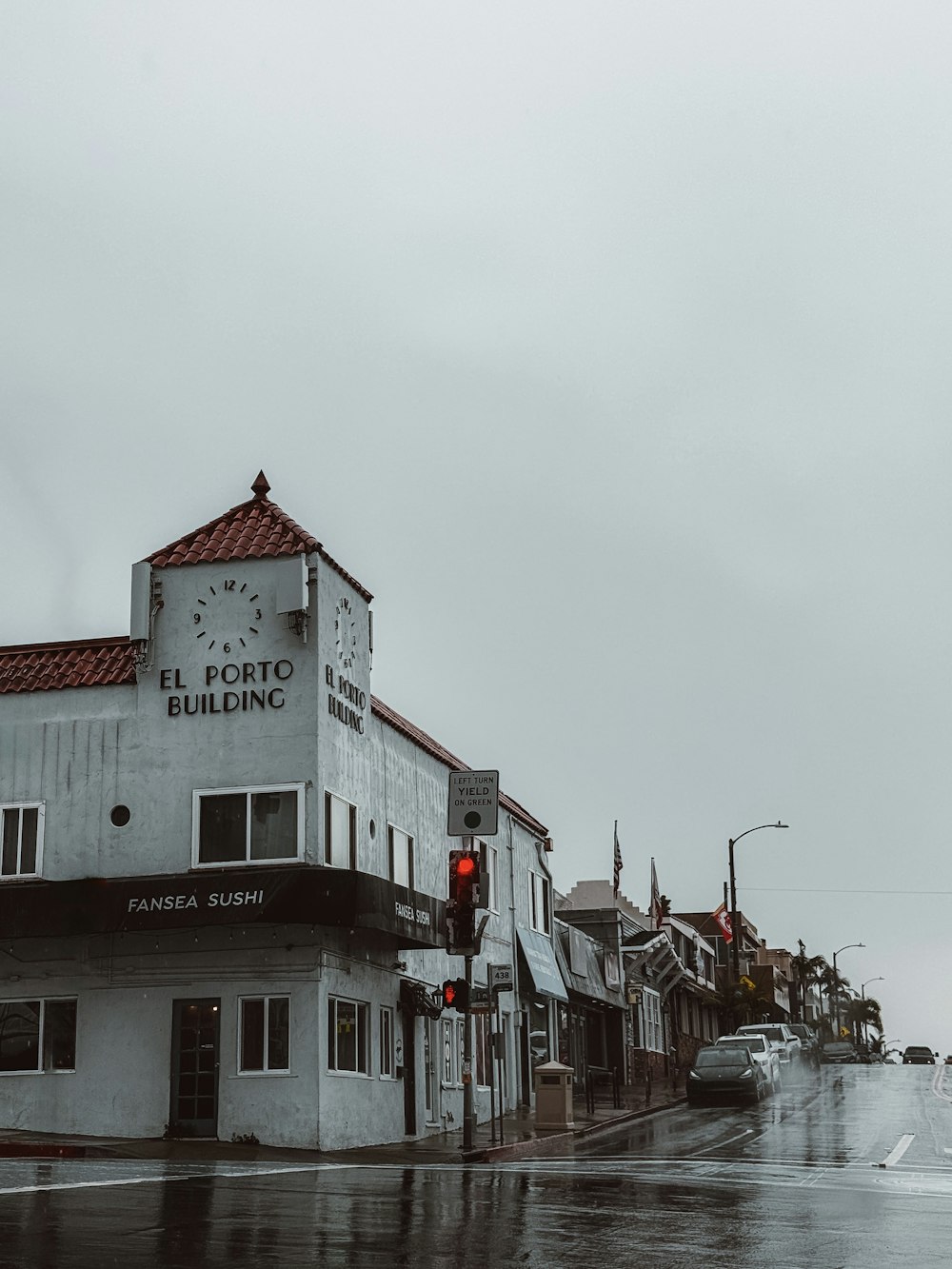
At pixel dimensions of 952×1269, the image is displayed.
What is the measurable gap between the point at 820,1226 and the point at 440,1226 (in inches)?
132

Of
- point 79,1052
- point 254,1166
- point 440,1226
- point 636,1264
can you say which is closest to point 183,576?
point 79,1052

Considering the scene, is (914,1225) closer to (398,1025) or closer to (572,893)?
(398,1025)

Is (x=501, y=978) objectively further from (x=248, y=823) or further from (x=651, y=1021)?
(x=651, y=1021)

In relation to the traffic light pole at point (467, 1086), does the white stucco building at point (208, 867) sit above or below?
above

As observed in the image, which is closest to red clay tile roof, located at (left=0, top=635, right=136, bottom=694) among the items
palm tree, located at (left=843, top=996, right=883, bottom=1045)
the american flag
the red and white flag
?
the american flag

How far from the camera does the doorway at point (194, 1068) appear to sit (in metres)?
25.7

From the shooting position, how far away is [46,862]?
27250 mm

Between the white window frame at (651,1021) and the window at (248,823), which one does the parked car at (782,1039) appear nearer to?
the white window frame at (651,1021)

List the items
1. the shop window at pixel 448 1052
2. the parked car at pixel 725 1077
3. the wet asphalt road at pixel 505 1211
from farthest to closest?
the parked car at pixel 725 1077 → the shop window at pixel 448 1052 → the wet asphalt road at pixel 505 1211

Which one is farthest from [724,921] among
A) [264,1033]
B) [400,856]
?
[264,1033]

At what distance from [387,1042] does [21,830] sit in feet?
27.2

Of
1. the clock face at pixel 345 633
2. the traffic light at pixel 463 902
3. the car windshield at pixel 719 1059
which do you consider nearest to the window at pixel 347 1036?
the traffic light at pixel 463 902

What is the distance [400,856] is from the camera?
31.7 m

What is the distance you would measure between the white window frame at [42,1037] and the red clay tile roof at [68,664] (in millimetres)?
5728
